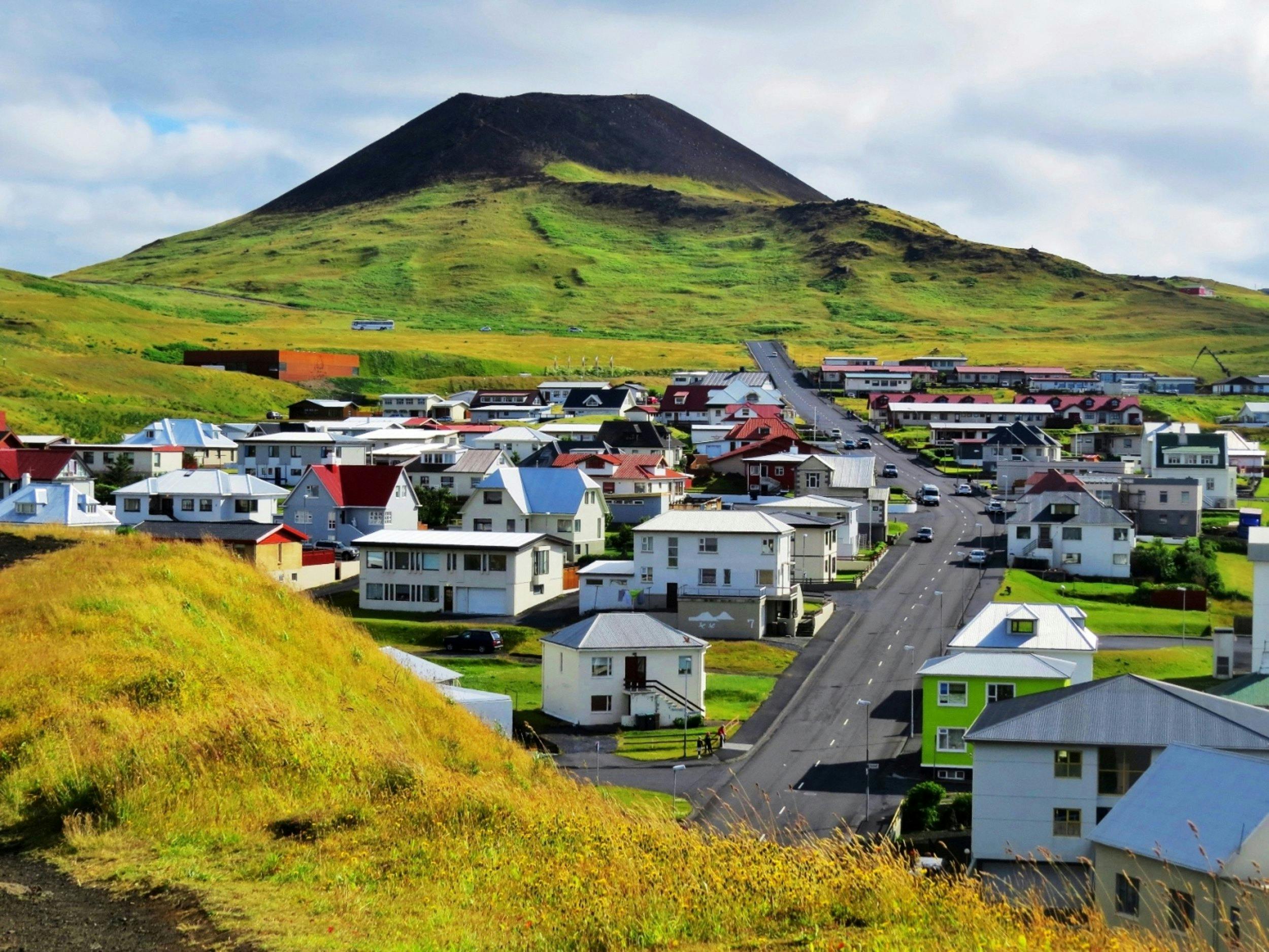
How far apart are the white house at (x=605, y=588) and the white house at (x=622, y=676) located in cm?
1301

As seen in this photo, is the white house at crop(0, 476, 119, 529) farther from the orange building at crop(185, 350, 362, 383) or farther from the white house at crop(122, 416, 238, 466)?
the orange building at crop(185, 350, 362, 383)

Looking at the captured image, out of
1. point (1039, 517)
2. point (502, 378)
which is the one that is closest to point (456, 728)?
point (1039, 517)

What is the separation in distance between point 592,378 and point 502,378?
1131 centimetres

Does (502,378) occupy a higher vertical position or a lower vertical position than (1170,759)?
higher

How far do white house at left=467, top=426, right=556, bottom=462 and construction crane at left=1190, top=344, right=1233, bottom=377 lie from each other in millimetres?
102322

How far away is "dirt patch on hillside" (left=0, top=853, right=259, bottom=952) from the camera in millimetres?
9867

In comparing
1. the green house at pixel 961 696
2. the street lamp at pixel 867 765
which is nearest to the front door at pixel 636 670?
the street lamp at pixel 867 765

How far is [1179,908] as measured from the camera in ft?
52.2

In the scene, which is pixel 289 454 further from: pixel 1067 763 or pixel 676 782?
pixel 1067 763

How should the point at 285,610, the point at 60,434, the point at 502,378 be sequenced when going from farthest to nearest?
the point at 502,378
the point at 60,434
the point at 285,610

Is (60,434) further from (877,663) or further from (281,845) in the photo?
(281,845)

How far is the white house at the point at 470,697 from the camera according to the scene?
3369cm

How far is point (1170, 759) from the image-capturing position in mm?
20188

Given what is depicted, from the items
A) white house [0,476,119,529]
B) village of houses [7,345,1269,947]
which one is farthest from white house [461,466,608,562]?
white house [0,476,119,529]
